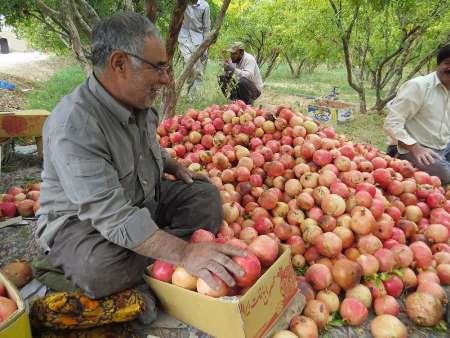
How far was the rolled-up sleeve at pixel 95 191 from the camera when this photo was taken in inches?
73.3

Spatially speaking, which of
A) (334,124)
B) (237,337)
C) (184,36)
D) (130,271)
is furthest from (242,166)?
(184,36)

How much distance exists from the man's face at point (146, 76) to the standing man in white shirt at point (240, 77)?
16.7ft

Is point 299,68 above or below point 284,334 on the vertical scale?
below

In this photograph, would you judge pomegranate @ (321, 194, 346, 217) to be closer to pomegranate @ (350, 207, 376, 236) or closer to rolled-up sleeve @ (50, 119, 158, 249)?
pomegranate @ (350, 207, 376, 236)

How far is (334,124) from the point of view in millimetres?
8117

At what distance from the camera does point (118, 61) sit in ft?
6.57

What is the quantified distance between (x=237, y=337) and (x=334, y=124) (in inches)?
270

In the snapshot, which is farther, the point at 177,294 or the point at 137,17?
the point at 137,17

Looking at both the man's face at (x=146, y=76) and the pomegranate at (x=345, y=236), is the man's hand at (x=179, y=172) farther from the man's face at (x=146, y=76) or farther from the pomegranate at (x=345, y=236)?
the pomegranate at (x=345, y=236)

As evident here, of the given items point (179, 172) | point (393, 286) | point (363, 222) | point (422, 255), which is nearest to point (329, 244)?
point (363, 222)

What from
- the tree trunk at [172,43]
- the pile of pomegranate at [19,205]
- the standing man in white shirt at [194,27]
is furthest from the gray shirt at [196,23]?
the pile of pomegranate at [19,205]

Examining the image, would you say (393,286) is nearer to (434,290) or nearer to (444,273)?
(434,290)

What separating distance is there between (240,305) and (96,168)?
0.89 meters

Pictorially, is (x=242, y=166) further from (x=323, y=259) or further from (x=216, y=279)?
(x=216, y=279)
